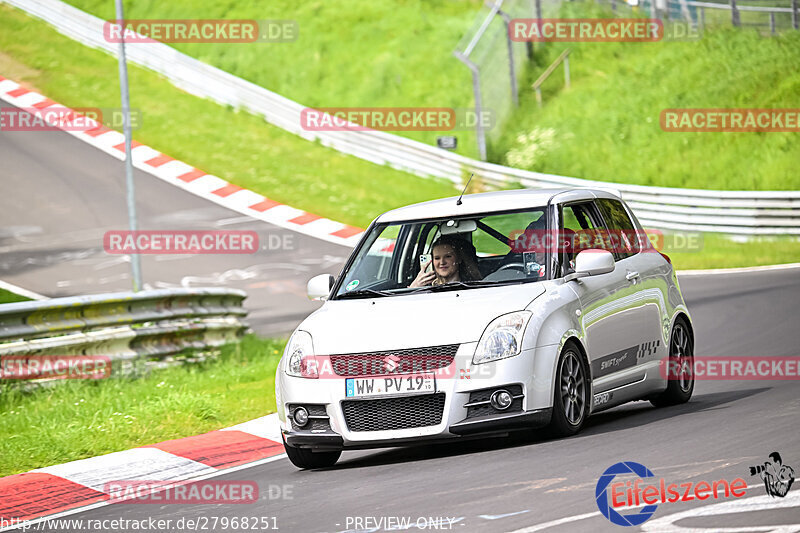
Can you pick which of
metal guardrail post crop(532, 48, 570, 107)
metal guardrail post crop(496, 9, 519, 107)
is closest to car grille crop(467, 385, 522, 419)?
metal guardrail post crop(496, 9, 519, 107)

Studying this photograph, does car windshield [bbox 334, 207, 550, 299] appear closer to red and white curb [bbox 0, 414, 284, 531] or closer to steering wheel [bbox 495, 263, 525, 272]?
steering wheel [bbox 495, 263, 525, 272]

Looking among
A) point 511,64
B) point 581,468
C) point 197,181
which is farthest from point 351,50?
point 581,468

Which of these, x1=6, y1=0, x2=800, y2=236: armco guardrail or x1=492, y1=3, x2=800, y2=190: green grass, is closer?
x1=6, y1=0, x2=800, y2=236: armco guardrail

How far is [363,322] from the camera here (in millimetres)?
8898

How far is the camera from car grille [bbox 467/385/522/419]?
846 cm

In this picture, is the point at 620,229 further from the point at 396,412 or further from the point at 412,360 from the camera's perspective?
the point at 396,412

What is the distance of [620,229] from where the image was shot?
34.6ft

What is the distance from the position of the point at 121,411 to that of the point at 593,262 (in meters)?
5.13

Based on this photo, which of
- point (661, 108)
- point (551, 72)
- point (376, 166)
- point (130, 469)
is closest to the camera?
point (130, 469)

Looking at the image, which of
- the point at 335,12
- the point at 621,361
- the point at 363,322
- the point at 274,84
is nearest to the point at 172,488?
the point at 363,322

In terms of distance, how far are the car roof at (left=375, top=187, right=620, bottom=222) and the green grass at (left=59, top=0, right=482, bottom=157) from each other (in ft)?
82.9

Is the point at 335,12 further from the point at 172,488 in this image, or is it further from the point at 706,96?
the point at 172,488

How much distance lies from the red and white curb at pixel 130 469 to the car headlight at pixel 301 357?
3.40 ft

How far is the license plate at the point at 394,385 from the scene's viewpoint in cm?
845
